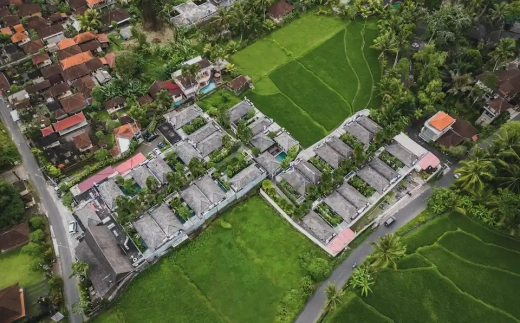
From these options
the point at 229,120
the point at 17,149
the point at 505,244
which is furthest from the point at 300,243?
the point at 17,149

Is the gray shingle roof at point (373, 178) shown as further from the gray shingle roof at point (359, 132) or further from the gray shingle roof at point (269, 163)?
the gray shingle roof at point (269, 163)

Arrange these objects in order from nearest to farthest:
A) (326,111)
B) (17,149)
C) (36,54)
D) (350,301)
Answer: (350,301), (17,149), (326,111), (36,54)

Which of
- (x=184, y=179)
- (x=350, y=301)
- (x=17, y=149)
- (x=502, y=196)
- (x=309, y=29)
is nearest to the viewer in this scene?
(x=350, y=301)

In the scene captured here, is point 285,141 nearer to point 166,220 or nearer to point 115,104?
point 166,220

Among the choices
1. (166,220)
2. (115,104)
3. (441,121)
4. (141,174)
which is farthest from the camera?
(115,104)

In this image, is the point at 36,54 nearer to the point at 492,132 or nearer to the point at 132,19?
the point at 132,19

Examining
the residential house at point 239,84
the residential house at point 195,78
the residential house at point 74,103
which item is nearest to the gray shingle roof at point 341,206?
the residential house at point 239,84

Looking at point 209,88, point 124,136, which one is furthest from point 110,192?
point 209,88
